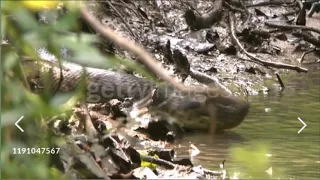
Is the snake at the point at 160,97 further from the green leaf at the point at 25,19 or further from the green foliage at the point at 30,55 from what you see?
the green leaf at the point at 25,19

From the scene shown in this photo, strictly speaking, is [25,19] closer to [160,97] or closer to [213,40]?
[160,97]

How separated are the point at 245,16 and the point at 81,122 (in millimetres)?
7454

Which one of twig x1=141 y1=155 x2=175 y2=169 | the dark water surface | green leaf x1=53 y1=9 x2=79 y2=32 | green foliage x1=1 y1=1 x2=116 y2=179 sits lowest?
the dark water surface

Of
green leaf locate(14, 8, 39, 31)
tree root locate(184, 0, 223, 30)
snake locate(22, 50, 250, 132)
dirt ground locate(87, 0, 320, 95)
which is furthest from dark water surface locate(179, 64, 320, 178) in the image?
tree root locate(184, 0, 223, 30)

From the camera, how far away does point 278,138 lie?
181 inches

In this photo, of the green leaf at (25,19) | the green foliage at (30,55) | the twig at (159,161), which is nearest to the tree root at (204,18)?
the twig at (159,161)

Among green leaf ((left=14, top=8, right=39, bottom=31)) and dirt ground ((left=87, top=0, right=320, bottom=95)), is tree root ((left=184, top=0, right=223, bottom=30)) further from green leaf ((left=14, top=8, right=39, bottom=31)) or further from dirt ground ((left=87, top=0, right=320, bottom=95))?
green leaf ((left=14, top=8, right=39, bottom=31))

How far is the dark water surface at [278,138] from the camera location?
12.6 ft

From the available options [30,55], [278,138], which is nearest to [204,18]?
[278,138]

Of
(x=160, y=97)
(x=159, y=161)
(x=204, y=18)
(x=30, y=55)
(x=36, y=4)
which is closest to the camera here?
(x=36, y=4)

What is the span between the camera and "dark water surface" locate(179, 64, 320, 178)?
383cm

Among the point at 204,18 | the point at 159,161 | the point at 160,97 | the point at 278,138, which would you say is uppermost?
the point at 204,18

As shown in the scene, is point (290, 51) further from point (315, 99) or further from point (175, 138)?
point (175, 138)

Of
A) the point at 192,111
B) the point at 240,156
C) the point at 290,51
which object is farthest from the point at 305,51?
the point at 240,156
